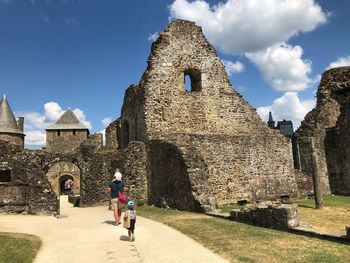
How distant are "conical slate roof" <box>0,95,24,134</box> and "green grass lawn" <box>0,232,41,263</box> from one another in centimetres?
3803

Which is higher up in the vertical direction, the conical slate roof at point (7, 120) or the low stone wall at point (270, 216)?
the conical slate roof at point (7, 120)

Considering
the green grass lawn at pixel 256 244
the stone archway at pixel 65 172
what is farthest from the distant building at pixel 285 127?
the green grass lawn at pixel 256 244

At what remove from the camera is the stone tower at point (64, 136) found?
49.8 metres

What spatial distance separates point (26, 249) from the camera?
748 centimetres

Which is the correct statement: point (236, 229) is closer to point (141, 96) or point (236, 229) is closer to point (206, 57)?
point (141, 96)

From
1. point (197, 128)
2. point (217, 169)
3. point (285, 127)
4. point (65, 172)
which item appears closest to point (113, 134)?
point (197, 128)

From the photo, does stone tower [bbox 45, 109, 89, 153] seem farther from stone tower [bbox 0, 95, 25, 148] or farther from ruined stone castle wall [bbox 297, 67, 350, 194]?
ruined stone castle wall [bbox 297, 67, 350, 194]

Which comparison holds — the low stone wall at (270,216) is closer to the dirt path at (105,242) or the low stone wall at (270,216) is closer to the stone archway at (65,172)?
the dirt path at (105,242)

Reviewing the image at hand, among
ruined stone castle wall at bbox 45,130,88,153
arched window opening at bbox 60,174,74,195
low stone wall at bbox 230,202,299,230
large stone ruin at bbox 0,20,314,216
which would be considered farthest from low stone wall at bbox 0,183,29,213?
ruined stone castle wall at bbox 45,130,88,153

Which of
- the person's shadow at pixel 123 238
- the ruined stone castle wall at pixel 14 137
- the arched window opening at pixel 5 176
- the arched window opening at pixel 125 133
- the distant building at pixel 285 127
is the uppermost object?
the distant building at pixel 285 127

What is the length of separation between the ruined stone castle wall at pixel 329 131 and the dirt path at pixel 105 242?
45.7ft

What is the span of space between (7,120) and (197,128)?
33244 millimetres

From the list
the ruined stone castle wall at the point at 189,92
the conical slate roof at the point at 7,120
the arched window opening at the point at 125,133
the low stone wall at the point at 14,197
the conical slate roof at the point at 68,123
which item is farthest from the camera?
the conical slate roof at the point at 68,123

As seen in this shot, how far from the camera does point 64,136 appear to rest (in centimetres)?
5053
